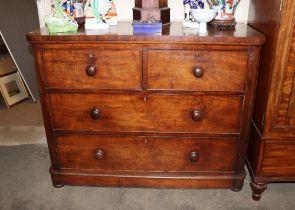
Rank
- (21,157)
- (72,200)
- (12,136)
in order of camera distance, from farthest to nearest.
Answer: (12,136) → (21,157) → (72,200)

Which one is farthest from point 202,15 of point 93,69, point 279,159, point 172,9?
point 279,159

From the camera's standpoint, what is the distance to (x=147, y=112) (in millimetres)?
1521

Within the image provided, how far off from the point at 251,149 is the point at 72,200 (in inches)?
43.0

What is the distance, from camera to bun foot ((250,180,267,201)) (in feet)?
5.28

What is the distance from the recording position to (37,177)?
188 cm

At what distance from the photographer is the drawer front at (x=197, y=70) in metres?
1.38

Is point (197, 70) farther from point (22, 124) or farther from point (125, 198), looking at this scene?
point (22, 124)

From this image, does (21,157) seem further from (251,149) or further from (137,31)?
(251,149)

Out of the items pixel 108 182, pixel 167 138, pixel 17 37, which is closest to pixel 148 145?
pixel 167 138

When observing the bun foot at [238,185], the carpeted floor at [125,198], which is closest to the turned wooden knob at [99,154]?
the carpeted floor at [125,198]

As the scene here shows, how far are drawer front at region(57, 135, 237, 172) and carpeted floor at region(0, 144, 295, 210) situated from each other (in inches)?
6.2

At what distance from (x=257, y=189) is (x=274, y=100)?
1.75 ft

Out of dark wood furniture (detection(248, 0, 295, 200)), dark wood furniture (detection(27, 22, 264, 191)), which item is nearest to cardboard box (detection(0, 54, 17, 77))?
dark wood furniture (detection(27, 22, 264, 191))

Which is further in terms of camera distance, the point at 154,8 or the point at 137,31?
the point at 154,8
